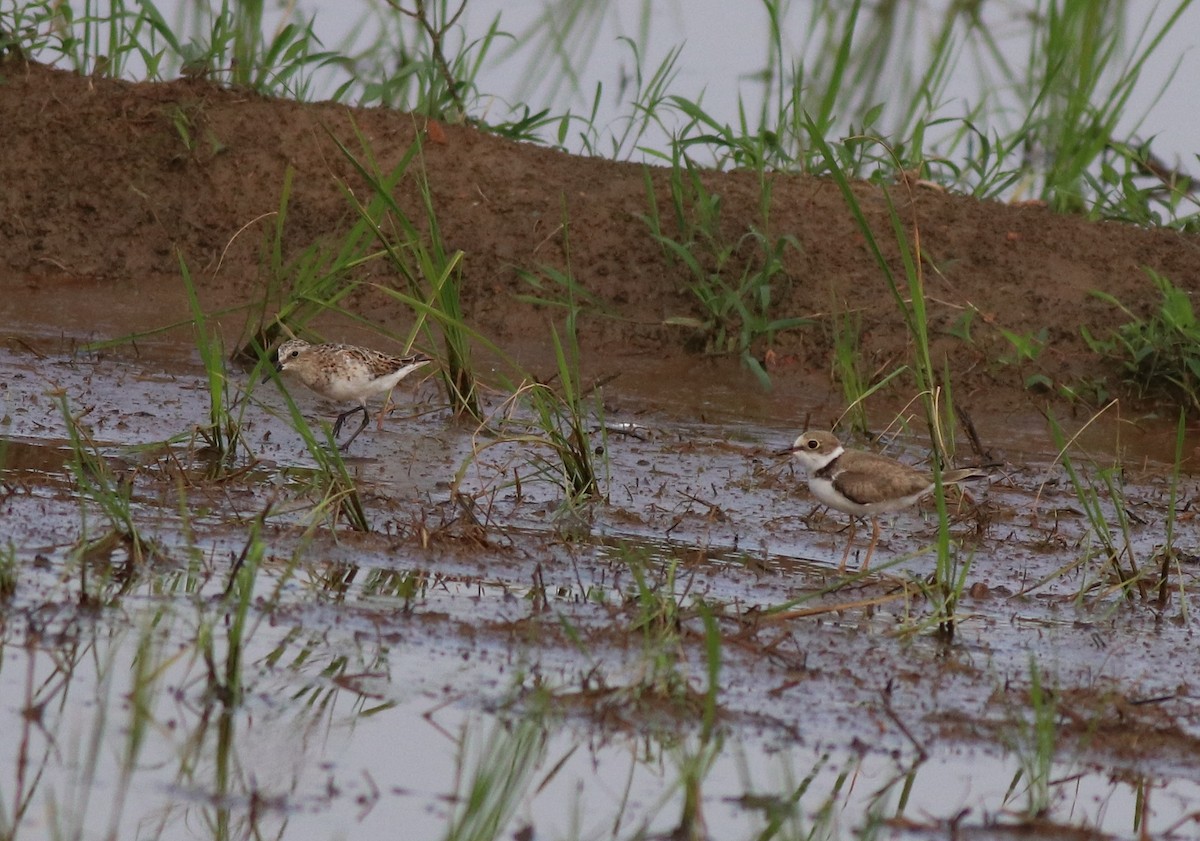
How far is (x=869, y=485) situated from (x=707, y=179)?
13.3 ft

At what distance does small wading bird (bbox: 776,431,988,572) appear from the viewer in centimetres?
735

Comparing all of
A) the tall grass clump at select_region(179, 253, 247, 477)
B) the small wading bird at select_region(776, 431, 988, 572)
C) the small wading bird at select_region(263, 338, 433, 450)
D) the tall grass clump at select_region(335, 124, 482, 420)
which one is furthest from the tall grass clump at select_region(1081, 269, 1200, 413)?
the tall grass clump at select_region(179, 253, 247, 477)

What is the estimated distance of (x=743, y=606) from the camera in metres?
6.46

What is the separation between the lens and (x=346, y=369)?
31.3 feet

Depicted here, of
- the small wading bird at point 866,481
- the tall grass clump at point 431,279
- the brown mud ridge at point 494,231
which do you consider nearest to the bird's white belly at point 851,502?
the small wading bird at point 866,481

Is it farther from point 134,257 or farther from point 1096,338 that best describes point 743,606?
point 134,257

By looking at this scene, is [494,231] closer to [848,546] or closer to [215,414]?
[215,414]

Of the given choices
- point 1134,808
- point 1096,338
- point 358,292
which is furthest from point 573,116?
point 1134,808

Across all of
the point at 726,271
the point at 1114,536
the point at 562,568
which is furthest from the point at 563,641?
the point at 726,271

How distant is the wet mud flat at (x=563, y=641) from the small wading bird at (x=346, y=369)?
103 cm

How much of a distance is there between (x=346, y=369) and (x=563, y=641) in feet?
13.3

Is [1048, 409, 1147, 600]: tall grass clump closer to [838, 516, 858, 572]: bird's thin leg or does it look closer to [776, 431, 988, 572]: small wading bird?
[776, 431, 988, 572]: small wading bird

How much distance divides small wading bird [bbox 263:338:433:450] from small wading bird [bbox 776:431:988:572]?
2639 mm

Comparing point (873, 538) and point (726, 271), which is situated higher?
point (726, 271)
